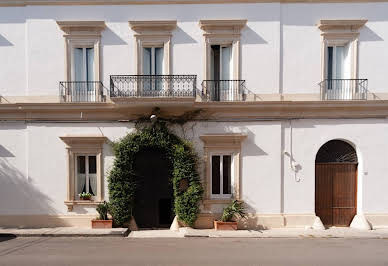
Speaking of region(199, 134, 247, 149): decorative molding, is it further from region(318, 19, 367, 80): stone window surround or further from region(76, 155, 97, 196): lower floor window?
region(76, 155, 97, 196): lower floor window

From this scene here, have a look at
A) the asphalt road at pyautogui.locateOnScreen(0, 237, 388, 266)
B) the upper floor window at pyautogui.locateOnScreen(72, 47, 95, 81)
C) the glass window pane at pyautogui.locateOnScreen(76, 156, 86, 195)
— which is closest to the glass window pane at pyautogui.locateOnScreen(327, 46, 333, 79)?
the asphalt road at pyautogui.locateOnScreen(0, 237, 388, 266)

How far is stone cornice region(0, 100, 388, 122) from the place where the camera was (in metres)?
8.32

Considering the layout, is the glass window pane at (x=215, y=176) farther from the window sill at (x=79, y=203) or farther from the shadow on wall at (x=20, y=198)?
the shadow on wall at (x=20, y=198)

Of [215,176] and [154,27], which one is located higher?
[154,27]

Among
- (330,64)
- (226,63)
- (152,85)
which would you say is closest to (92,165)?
(152,85)

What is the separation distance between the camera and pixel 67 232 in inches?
313

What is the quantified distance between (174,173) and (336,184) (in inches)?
227

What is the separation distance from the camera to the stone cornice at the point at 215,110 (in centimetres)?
832

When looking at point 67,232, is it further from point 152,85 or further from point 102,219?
point 152,85

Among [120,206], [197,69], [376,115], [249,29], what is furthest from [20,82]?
[376,115]

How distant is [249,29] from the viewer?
8461mm

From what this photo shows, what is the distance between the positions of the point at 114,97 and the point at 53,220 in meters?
4.81

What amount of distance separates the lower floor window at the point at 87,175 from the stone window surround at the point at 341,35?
8.62 metres

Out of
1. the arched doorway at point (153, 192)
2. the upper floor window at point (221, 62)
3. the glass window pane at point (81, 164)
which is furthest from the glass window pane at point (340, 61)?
the glass window pane at point (81, 164)
